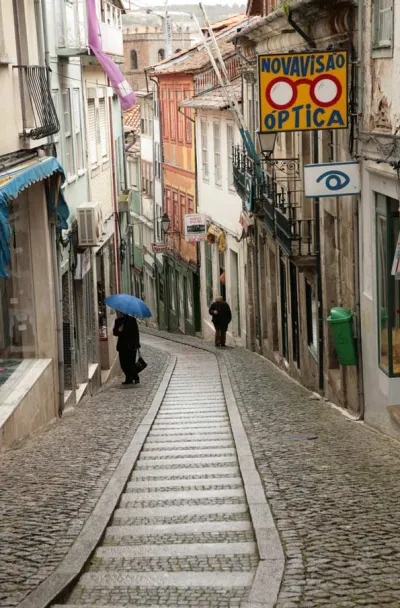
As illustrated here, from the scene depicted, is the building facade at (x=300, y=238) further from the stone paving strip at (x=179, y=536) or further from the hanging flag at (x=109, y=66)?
the stone paving strip at (x=179, y=536)

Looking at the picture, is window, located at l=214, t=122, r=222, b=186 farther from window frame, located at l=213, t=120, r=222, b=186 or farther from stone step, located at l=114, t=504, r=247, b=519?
stone step, located at l=114, t=504, r=247, b=519

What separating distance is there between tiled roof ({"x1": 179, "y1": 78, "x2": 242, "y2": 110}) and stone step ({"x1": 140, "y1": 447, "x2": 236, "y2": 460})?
1765 centimetres

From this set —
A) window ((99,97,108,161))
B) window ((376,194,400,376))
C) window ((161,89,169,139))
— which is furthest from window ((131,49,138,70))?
window ((376,194,400,376))

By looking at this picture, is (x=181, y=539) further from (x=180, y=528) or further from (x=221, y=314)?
(x=221, y=314)

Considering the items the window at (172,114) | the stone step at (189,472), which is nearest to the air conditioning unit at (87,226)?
the stone step at (189,472)

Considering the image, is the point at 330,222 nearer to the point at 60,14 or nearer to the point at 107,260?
the point at 60,14

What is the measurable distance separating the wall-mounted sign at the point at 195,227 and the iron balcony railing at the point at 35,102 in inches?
774

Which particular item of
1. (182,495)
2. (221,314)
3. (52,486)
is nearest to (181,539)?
(182,495)

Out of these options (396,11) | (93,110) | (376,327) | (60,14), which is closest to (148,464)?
(376,327)

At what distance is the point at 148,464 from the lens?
35.9 feet

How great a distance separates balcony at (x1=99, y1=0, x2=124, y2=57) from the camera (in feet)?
83.5

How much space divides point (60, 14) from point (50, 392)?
751 centimetres

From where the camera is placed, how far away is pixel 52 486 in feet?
30.5

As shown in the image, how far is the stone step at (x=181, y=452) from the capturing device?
1146cm
